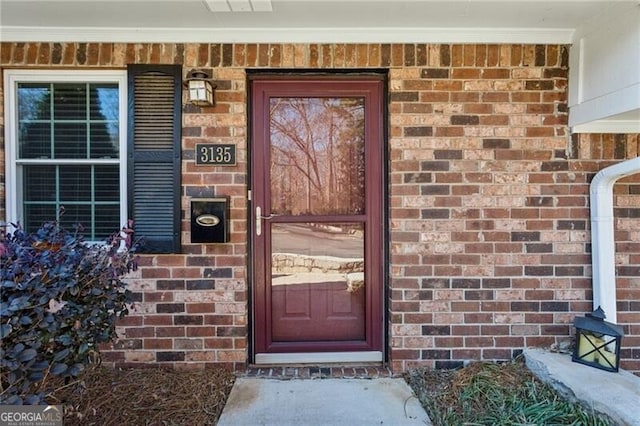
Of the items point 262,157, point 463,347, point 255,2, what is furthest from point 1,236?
point 463,347

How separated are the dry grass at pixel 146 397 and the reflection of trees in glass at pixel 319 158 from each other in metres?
1.29

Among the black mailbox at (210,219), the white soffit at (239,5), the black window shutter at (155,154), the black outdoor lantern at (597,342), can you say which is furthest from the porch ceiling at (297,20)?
the black outdoor lantern at (597,342)

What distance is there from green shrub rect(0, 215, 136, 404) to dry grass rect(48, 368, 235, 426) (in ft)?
0.87

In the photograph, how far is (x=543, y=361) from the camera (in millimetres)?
2631

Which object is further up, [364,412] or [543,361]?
[543,361]

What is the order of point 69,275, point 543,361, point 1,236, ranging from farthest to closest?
point 543,361, point 1,236, point 69,275

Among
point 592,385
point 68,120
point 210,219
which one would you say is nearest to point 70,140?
point 68,120

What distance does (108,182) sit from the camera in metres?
2.89

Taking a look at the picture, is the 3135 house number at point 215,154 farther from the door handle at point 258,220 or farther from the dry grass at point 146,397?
the dry grass at point 146,397

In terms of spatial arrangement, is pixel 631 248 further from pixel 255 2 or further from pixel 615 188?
pixel 255 2

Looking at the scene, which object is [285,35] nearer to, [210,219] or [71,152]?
[210,219]

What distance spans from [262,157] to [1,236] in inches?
62.2

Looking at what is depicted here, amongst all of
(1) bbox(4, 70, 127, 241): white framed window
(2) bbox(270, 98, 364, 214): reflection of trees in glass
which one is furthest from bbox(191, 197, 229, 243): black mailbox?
(1) bbox(4, 70, 127, 241): white framed window

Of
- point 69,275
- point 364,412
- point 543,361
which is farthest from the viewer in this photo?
point 543,361
